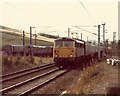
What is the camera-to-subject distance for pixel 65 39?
33938 millimetres

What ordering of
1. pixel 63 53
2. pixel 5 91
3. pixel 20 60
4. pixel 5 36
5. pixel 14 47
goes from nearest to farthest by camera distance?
1. pixel 5 91
2. pixel 63 53
3. pixel 20 60
4. pixel 14 47
5. pixel 5 36

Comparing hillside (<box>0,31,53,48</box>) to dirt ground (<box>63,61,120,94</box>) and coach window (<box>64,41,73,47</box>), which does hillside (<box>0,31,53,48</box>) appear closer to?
coach window (<box>64,41,73,47</box>)

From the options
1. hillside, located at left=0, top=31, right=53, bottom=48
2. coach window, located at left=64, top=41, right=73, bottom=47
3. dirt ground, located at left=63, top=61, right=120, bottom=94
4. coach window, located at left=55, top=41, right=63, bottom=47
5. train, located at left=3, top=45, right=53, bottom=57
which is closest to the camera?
dirt ground, located at left=63, top=61, right=120, bottom=94

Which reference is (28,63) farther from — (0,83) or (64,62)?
(0,83)

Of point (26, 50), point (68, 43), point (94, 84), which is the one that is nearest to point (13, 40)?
point (26, 50)

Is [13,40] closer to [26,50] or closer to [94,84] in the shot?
[26,50]

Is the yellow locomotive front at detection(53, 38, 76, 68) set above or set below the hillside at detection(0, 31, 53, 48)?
below

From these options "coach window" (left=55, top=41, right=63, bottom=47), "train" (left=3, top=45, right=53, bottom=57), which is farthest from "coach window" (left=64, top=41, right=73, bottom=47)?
"train" (left=3, top=45, right=53, bottom=57)

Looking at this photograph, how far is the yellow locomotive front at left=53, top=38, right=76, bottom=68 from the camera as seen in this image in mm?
32969

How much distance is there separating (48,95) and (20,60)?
25142 millimetres

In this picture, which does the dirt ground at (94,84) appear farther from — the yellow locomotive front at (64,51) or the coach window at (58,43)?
the coach window at (58,43)

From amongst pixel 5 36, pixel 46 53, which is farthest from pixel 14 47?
pixel 5 36

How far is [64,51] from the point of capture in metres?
33.2

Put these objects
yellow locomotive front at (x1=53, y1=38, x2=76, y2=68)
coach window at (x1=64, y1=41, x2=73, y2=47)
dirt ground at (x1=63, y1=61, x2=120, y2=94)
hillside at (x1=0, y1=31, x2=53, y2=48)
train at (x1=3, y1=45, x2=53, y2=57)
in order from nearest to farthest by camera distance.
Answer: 1. dirt ground at (x1=63, y1=61, x2=120, y2=94)
2. yellow locomotive front at (x1=53, y1=38, x2=76, y2=68)
3. coach window at (x1=64, y1=41, x2=73, y2=47)
4. train at (x1=3, y1=45, x2=53, y2=57)
5. hillside at (x1=0, y1=31, x2=53, y2=48)
